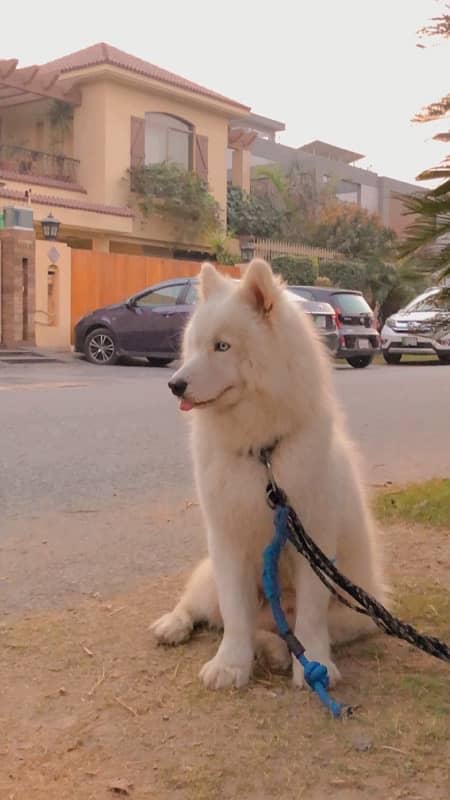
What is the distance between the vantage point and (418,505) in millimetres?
5168

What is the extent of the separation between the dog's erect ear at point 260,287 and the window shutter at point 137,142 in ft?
84.3

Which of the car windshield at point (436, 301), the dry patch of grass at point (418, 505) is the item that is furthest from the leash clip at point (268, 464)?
the dry patch of grass at point (418, 505)

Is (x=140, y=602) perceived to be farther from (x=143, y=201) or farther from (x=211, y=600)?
(x=143, y=201)

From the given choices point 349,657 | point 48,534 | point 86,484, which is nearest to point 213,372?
point 349,657

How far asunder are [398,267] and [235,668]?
2.47 meters

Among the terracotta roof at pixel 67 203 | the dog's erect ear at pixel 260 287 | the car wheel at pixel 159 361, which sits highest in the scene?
the terracotta roof at pixel 67 203

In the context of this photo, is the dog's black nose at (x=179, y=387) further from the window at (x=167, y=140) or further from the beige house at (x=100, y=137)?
the window at (x=167, y=140)

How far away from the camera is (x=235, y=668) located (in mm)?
2750

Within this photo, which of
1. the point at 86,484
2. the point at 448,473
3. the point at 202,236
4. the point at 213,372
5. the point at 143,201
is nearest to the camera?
the point at 213,372

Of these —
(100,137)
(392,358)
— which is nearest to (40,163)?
(100,137)

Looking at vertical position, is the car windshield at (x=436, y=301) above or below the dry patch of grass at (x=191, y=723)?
above

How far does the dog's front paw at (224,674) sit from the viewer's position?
8.93 feet

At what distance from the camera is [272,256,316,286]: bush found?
92.8ft

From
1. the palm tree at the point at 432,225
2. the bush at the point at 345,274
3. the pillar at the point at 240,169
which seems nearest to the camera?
the palm tree at the point at 432,225
